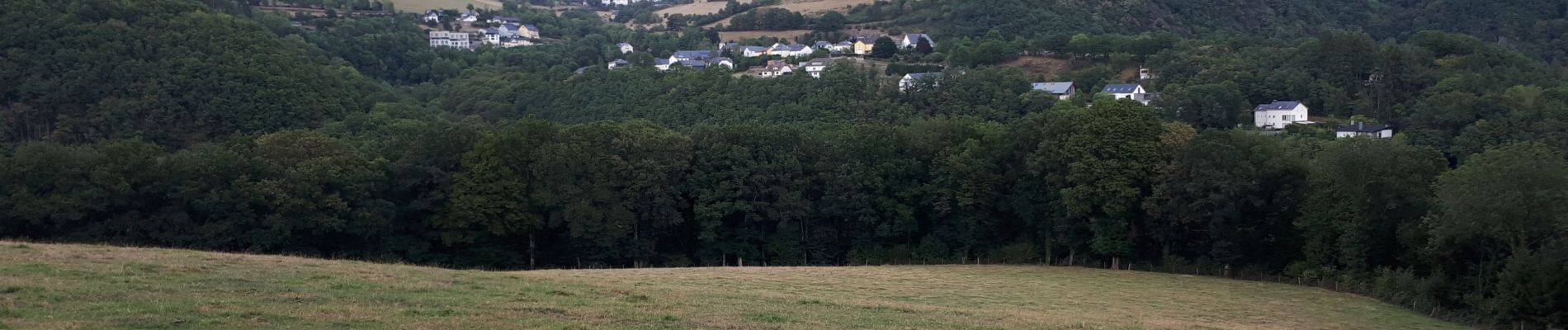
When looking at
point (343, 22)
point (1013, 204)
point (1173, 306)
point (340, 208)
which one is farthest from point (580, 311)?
point (343, 22)

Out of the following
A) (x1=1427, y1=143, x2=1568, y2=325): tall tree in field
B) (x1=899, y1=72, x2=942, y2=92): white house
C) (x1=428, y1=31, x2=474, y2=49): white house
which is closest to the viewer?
(x1=1427, y1=143, x2=1568, y2=325): tall tree in field

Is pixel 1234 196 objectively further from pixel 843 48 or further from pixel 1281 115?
pixel 843 48

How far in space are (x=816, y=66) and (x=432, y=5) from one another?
8592cm

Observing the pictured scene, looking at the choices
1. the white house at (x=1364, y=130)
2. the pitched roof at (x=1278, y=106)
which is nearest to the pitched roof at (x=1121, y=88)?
the pitched roof at (x=1278, y=106)

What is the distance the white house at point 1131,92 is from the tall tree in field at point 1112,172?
3689 cm

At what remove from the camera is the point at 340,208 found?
4775 cm

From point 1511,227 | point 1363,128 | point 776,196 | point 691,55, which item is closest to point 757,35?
point 691,55

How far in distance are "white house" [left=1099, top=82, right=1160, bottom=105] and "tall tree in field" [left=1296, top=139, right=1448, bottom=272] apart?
137 feet

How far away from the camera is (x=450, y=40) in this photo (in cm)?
15088

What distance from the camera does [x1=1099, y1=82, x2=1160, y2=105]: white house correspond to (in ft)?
281

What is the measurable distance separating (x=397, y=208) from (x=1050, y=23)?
91.3 m

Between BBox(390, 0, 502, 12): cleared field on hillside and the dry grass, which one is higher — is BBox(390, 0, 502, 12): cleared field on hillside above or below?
above

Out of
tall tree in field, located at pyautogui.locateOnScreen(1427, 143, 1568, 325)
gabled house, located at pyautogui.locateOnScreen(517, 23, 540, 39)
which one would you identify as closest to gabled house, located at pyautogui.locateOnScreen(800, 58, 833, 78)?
gabled house, located at pyautogui.locateOnScreen(517, 23, 540, 39)

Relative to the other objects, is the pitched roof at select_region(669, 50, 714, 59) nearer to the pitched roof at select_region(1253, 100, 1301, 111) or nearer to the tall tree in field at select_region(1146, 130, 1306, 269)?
the pitched roof at select_region(1253, 100, 1301, 111)
